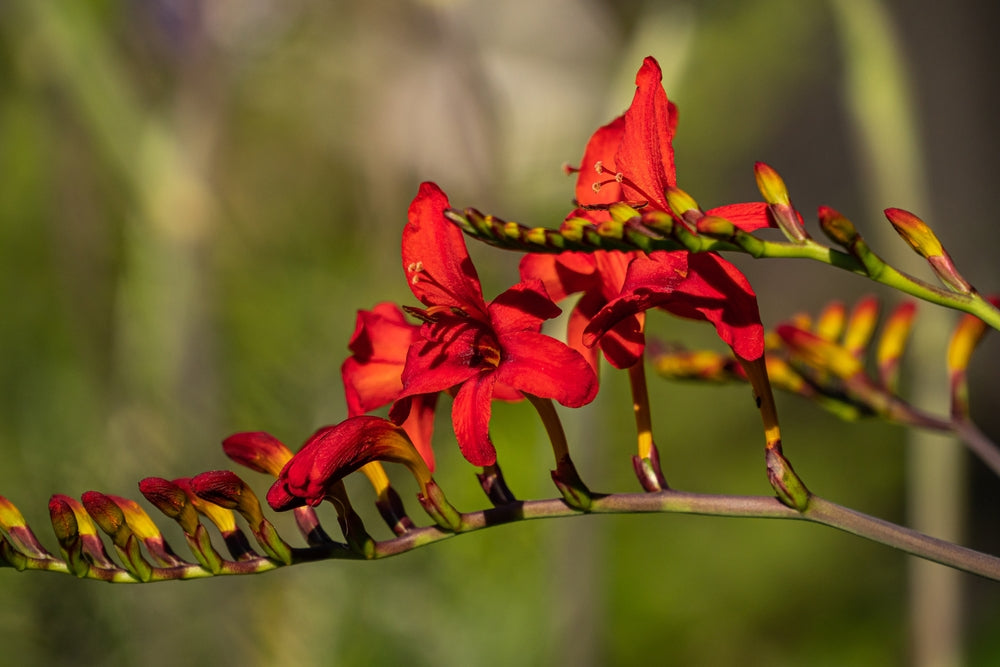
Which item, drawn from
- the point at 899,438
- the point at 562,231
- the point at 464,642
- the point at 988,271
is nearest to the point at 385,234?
the point at 464,642

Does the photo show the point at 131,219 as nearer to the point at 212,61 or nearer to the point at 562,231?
the point at 212,61

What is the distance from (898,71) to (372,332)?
2.75 ft

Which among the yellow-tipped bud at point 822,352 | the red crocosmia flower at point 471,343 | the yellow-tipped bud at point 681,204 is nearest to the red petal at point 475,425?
the red crocosmia flower at point 471,343

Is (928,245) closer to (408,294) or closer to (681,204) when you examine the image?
(681,204)

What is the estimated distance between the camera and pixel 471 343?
0.43 m

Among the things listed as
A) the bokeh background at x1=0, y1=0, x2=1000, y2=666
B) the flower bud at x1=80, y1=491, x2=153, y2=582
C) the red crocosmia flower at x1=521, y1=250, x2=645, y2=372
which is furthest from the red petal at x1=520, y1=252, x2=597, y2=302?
the bokeh background at x1=0, y1=0, x2=1000, y2=666

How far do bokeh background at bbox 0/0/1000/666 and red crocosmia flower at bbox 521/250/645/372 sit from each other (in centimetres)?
71

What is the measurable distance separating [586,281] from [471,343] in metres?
0.06

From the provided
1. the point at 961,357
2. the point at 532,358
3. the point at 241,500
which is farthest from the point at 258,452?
the point at 961,357

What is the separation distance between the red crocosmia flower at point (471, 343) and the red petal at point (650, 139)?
65 mm

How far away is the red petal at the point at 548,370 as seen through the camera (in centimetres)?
37

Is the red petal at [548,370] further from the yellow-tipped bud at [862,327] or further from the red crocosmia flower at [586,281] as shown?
the yellow-tipped bud at [862,327]

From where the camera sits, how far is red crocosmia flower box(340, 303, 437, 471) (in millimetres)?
451

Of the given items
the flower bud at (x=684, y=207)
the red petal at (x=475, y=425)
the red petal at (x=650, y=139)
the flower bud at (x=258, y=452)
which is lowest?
the flower bud at (x=258, y=452)
